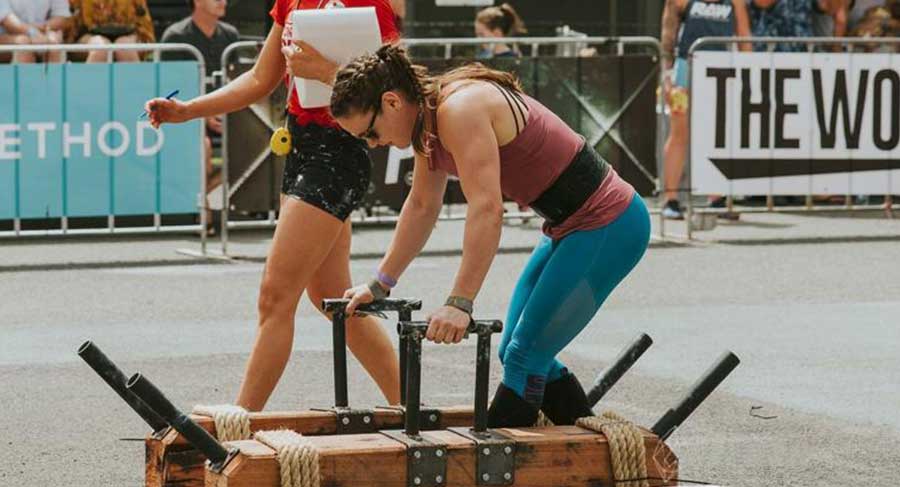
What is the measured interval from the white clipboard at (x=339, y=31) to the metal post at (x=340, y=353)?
893 mm

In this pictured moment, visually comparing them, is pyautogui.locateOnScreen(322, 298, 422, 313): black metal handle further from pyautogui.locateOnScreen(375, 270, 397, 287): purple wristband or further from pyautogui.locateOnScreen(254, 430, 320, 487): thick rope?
pyautogui.locateOnScreen(254, 430, 320, 487): thick rope

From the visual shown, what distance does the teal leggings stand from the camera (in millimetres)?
5352

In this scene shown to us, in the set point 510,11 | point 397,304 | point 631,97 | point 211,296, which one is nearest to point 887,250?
point 631,97

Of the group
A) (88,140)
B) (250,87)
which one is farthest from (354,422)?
(88,140)

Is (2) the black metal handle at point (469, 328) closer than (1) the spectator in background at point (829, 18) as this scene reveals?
Yes

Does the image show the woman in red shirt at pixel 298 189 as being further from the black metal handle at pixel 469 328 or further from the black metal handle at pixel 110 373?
the black metal handle at pixel 469 328

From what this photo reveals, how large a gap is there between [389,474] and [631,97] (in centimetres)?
890

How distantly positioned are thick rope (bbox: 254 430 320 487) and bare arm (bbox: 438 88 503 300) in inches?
23.0

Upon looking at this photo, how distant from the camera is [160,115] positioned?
21.0 ft

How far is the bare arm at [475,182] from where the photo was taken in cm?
504

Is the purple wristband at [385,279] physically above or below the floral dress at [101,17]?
below

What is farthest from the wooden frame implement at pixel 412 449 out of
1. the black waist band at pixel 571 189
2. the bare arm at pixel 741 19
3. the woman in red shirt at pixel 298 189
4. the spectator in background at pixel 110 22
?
the bare arm at pixel 741 19

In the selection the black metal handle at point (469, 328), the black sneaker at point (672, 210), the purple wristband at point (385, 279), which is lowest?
the black sneaker at point (672, 210)

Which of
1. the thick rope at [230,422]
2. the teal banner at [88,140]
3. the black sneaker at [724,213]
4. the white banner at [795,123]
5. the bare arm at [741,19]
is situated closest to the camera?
the thick rope at [230,422]
